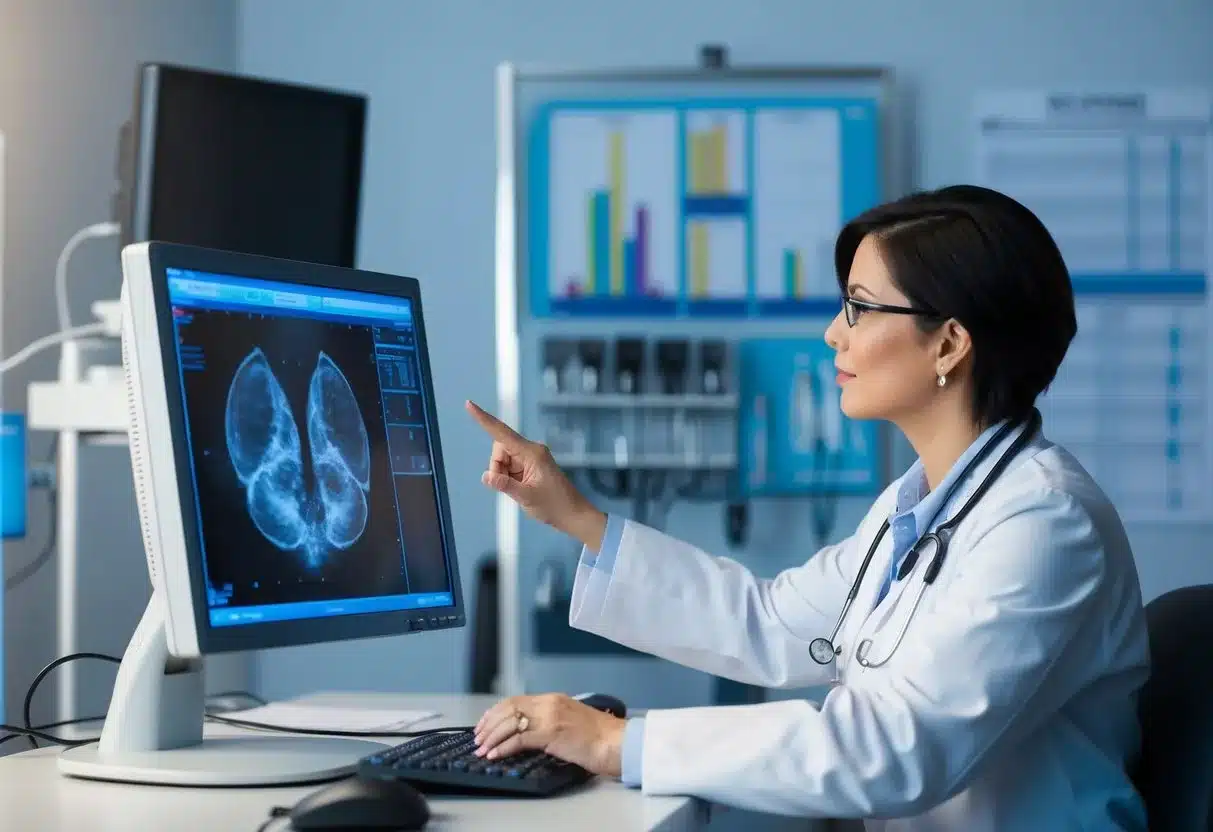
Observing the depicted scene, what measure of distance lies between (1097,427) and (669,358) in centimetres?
101

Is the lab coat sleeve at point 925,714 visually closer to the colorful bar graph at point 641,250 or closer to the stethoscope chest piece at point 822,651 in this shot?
the stethoscope chest piece at point 822,651

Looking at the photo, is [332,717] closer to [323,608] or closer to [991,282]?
[323,608]

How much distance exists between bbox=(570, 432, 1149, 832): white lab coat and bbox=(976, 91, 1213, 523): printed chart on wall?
6.12ft

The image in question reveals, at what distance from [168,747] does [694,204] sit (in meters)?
2.19

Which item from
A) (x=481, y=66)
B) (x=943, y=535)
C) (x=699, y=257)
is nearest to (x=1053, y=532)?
(x=943, y=535)

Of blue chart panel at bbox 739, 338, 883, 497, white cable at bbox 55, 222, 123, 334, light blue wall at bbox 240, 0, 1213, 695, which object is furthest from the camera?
light blue wall at bbox 240, 0, 1213, 695

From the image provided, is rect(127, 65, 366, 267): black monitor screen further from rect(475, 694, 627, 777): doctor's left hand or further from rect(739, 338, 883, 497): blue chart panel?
rect(739, 338, 883, 497): blue chart panel

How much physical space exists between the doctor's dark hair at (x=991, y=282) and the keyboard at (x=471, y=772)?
2.07 ft

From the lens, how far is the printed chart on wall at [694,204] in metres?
3.21

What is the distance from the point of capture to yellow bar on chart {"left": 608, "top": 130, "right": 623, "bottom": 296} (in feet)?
10.6

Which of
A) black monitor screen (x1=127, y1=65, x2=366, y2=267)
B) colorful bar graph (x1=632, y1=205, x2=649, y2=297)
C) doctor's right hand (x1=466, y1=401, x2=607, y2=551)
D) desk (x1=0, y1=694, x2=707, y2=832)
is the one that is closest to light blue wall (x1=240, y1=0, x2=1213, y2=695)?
colorful bar graph (x1=632, y1=205, x2=649, y2=297)

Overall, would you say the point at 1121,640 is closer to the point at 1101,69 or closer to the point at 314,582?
the point at 314,582

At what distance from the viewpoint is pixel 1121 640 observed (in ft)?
4.28

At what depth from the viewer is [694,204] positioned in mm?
3221
